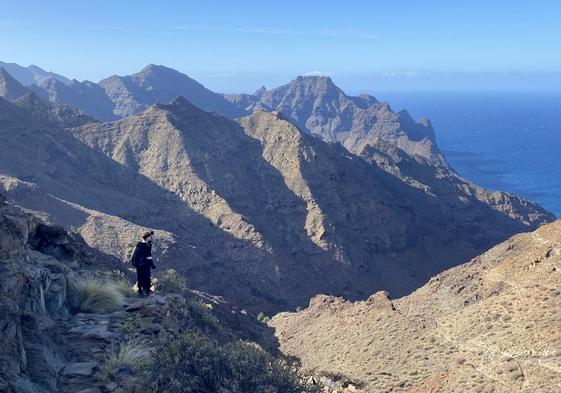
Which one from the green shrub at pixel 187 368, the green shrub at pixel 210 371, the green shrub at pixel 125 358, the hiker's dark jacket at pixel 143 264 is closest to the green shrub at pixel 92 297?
the hiker's dark jacket at pixel 143 264

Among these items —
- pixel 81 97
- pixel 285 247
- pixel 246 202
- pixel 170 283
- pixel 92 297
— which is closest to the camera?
pixel 92 297

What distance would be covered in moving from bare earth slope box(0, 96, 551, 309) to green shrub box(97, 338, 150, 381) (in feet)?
107

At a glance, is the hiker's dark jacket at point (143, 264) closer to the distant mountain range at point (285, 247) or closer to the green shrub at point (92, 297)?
the distant mountain range at point (285, 247)

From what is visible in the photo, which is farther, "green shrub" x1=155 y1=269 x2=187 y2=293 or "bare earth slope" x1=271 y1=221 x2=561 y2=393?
"green shrub" x1=155 y1=269 x2=187 y2=293

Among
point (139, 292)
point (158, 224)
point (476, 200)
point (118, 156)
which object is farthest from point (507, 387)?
point (476, 200)

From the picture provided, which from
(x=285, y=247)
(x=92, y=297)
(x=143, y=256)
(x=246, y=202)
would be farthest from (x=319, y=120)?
(x=92, y=297)

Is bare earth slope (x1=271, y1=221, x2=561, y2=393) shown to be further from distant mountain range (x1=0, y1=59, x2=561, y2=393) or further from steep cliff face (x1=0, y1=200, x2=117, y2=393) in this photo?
steep cliff face (x1=0, y1=200, x2=117, y2=393)

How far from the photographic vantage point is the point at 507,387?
14750 mm

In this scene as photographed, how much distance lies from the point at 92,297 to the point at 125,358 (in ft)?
11.3

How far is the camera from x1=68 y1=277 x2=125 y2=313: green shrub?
1131 centimetres

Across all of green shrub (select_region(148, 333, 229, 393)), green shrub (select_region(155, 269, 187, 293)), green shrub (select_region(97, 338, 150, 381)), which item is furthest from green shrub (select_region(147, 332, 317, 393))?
green shrub (select_region(155, 269, 187, 293))

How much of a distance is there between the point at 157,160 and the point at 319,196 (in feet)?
65.3

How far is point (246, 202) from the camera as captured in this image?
202ft

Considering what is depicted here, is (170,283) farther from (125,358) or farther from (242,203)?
(242,203)
